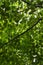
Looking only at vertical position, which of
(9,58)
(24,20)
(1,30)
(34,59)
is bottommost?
(34,59)

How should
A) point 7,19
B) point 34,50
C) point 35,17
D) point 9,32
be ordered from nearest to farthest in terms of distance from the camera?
point 35,17
point 9,32
point 7,19
point 34,50

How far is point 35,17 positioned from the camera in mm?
4125

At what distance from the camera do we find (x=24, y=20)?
4.30 m

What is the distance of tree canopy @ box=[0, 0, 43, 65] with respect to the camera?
439 cm

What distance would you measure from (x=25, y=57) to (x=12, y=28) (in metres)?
1.01

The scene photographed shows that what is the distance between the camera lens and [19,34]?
4375mm

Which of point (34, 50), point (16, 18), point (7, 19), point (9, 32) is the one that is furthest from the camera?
point (34, 50)

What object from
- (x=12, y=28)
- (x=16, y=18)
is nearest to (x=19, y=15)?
(x=16, y=18)

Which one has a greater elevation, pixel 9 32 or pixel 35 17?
pixel 35 17

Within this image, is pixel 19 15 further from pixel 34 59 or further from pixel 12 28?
pixel 34 59

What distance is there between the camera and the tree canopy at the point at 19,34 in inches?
173

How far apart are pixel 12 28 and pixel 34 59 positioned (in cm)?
148

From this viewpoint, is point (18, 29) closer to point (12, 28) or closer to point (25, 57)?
point (12, 28)

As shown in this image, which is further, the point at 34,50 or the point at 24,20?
the point at 34,50
